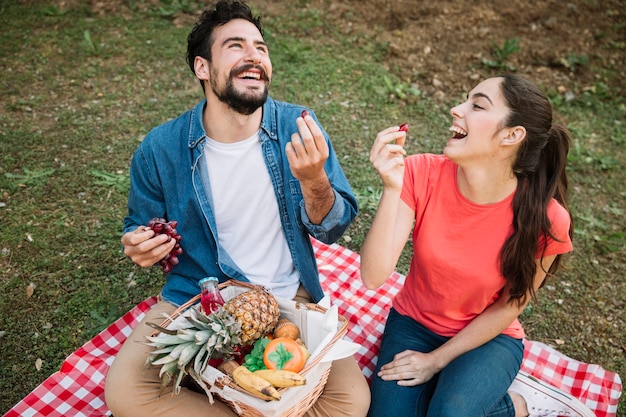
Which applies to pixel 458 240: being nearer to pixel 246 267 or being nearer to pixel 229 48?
pixel 246 267

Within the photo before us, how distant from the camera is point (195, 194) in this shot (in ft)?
9.66

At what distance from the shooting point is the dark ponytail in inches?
99.2

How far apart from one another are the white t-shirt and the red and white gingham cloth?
2.87ft

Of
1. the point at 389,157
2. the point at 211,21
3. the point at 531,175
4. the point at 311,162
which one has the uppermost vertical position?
the point at 211,21

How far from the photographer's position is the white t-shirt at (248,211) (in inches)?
117

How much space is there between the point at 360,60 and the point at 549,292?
4.05 meters

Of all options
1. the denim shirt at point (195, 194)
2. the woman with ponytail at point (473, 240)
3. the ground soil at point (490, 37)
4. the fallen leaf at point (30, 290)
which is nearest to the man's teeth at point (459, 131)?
the woman with ponytail at point (473, 240)

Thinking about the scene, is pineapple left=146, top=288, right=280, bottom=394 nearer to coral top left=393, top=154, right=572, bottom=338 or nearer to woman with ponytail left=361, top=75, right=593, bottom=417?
woman with ponytail left=361, top=75, right=593, bottom=417

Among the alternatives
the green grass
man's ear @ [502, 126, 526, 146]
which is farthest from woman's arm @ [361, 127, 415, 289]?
the green grass

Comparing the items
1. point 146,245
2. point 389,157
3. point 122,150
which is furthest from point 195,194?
point 122,150

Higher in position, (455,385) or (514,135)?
(514,135)

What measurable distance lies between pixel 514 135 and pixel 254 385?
1772 millimetres

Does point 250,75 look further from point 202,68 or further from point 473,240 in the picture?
point 473,240

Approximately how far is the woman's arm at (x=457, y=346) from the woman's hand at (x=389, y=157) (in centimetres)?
96
